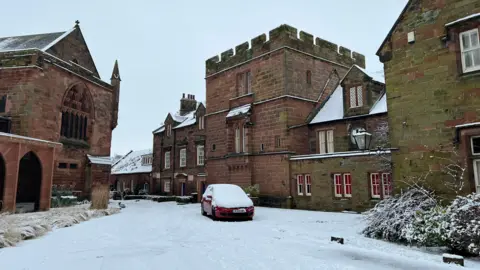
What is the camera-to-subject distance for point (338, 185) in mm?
18266

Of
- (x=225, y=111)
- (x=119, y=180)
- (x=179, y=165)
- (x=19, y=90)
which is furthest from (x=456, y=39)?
Result: (x=119, y=180)

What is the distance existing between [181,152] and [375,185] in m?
22.9

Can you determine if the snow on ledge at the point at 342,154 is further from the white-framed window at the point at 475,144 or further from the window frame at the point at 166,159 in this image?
the window frame at the point at 166,159

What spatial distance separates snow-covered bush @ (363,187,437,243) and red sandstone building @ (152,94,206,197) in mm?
20824

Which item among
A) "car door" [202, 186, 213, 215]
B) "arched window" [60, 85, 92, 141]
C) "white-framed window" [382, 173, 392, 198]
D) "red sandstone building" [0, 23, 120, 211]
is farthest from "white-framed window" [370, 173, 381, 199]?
"arched window" [60, 85, 92, 141]

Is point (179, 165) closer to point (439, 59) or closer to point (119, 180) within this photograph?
point (119, 180)

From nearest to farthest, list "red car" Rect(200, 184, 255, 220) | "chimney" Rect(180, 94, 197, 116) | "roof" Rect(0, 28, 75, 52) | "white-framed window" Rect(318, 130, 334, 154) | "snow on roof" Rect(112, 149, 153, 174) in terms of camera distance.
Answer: "red car" Rect(200, 184, 255, 220)
"white-framed window" Rect(318, 130, 334, 154)
"roof" Rect(0, 28, 75, 52)
"chimney" Rect(180, 94, 197, 116)
"snow on roof" Rect(112, 149, 153, 174)

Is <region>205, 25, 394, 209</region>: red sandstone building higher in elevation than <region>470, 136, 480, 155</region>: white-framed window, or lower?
higher

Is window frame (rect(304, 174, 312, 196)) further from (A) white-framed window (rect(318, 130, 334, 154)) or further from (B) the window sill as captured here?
(B) the window sill

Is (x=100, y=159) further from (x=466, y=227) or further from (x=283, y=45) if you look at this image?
(x=466, y=227)

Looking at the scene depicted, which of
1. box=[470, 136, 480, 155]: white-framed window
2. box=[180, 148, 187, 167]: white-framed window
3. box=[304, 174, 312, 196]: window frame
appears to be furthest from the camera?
box=[180, 148, 187, 167]: white-framed window

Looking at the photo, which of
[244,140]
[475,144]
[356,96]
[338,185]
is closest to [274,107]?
[244,140]

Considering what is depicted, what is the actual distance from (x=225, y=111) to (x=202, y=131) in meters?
7.22

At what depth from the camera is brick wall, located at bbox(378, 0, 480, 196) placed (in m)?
9.82
